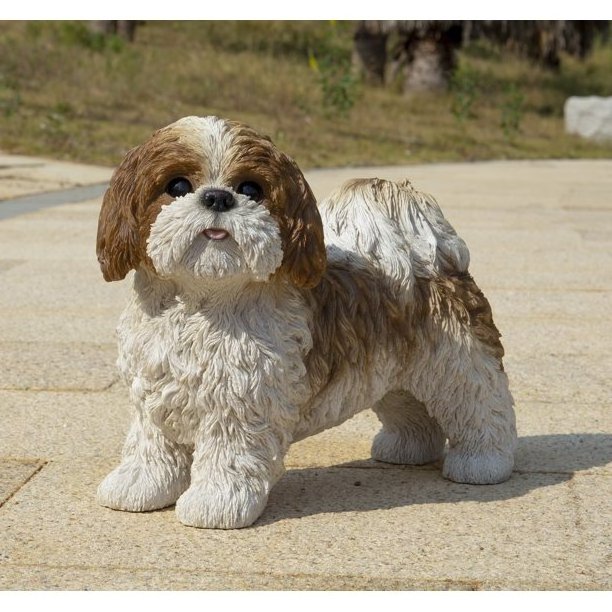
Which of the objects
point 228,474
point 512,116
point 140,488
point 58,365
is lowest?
point 512,116

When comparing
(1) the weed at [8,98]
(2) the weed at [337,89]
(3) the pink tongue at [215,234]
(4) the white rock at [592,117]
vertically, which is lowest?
(4) the white rock at [592,117]

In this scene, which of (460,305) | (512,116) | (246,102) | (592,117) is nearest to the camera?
(460,305)

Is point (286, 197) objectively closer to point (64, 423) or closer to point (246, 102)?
point (64, 423)

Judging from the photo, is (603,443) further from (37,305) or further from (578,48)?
(578,48)

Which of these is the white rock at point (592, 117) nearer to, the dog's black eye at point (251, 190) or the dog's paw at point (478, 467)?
the dog's paw at point (478, 467)

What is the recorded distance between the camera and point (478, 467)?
14.8ft

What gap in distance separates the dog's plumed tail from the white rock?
19.7 meters

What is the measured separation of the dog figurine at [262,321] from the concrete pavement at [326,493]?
17 centimetres

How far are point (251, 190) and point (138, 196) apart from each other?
0.35 metres

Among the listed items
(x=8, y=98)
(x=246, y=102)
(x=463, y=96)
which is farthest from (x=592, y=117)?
(x=8, y=98)

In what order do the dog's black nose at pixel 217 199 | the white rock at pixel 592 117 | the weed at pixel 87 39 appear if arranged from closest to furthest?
1. the dog's black nose at pixel 217 199
2. the white rock at pixel 592 117
3. the weed at pixel 87 39

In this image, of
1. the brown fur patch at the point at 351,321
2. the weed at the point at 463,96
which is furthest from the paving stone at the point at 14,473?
the weed at the point at 463,96

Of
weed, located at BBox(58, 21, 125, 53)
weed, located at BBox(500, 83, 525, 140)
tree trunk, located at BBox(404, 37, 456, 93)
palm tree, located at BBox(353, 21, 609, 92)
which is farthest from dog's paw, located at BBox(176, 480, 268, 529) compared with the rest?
tree trunk, located at BBox(404, 37, 456, 93)

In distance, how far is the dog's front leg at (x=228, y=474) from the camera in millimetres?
3949
